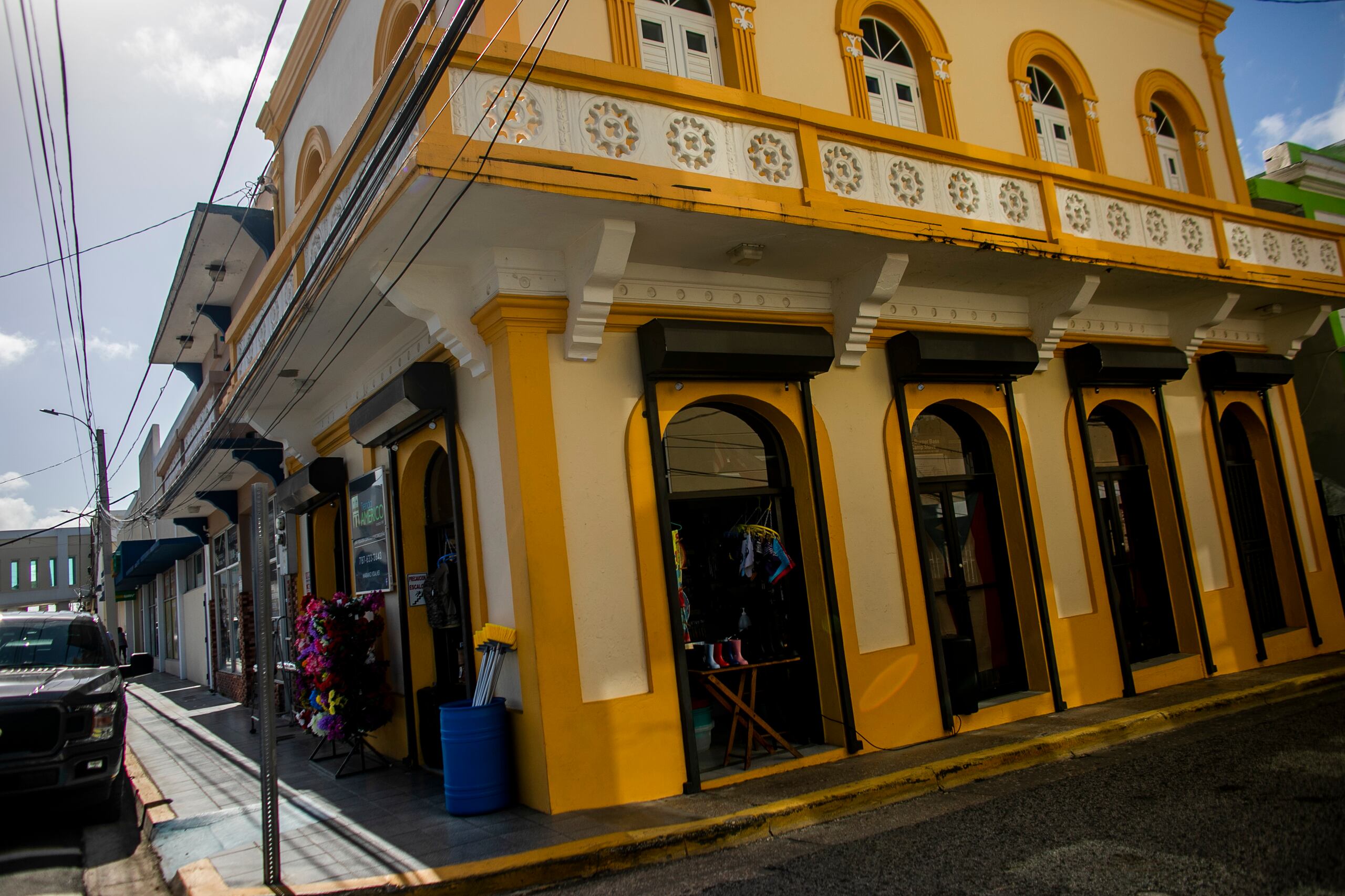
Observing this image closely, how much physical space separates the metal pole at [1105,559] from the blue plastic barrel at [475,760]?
6.84 metres

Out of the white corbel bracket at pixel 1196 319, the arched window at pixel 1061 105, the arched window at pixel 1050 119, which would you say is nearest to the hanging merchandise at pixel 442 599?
the arched window at pixel 1061 105

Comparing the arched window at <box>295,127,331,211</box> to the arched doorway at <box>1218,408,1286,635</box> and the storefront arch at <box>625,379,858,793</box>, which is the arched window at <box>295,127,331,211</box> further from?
the arched doorway at <box>1218,408,1286,635</box>

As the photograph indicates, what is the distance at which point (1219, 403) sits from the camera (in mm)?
11719

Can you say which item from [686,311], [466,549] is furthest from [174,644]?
[686,311]

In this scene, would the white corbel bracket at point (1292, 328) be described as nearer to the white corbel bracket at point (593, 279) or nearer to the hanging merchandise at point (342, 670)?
the white corbel bracket at point (593, 279)

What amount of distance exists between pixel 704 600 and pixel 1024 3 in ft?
26.8

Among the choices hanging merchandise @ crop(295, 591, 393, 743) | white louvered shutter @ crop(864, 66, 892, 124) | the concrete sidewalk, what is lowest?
the concrete sidewalk

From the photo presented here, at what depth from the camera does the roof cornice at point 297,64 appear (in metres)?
9.59

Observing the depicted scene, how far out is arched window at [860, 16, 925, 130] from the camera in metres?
9.11

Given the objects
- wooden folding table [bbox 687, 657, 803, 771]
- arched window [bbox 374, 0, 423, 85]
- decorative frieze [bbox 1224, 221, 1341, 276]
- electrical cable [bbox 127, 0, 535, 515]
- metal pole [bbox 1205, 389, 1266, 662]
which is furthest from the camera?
metal pole [bbox 1205, 389, 1266, 662]

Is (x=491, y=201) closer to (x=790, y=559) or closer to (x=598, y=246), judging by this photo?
(x=598, y=246)

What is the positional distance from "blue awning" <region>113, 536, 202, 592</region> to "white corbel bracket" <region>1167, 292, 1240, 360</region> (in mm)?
20716

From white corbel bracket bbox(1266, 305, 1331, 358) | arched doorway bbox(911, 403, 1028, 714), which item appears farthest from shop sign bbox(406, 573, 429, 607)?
white corbel bracket bbox(1266, 305, 1331, 358)

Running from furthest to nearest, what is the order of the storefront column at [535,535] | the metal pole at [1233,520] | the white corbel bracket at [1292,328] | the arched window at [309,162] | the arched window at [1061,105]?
the white corbel bracket at [1292,328]
the metal pole at [1233,520]
the arched window at [1061,105]
the arched window at [309,162]
the storefront column at [535,535]
